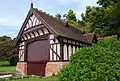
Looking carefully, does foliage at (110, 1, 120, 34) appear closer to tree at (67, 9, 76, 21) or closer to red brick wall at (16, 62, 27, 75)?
red brick wall at (16, 62, 27, 75)

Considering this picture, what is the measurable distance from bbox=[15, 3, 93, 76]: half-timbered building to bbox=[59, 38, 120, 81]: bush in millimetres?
7964

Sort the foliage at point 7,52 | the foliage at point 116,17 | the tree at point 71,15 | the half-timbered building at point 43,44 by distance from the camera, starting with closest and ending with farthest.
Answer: the foliage at point 116,17, the half-timbered building at point 43,44, the foliage at point 7,52, the tree at point 71,15

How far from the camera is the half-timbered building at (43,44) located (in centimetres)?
1508

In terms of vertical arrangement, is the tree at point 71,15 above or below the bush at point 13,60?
above

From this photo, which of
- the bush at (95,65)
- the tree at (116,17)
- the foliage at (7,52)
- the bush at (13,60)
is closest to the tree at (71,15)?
the foliage at (7,52)

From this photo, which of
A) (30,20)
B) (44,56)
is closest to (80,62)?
(44,56)

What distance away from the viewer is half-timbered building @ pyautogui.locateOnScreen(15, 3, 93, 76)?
1508 cm

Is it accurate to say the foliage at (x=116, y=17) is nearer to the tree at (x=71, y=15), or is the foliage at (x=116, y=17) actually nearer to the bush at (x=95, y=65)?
the bush at (x=95, y=65)

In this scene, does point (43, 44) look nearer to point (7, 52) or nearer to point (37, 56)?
point (37, 56)

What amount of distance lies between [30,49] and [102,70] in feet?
44.6

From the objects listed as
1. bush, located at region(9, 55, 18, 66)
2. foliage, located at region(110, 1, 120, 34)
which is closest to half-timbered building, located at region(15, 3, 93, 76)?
foliage, located at region(110, 1, 120, 34)

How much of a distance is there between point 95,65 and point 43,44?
11.3 meters

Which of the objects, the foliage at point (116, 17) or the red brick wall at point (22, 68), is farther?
the red brick wall at point (22, 68)

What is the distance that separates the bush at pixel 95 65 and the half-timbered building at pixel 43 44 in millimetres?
7964
